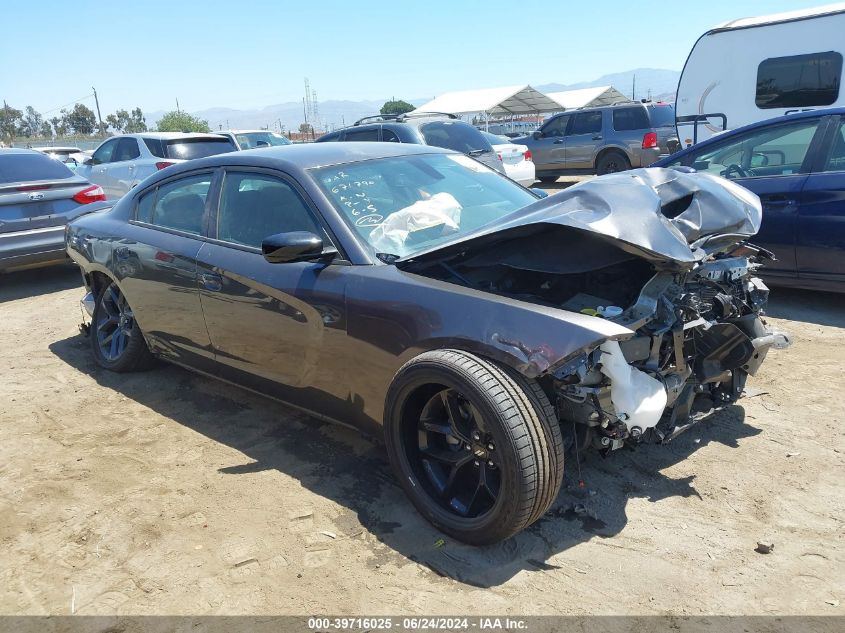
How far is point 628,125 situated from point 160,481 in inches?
538

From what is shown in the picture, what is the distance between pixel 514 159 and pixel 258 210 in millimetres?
8973

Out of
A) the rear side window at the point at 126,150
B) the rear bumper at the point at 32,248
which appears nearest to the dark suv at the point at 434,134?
the rear side window at the point at 126,150

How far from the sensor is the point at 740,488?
307 cm

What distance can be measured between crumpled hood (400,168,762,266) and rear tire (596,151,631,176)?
39.8 feet

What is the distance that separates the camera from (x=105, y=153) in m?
12.4

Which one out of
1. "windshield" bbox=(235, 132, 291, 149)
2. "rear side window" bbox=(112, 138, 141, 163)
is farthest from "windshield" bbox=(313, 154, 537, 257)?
"windshield" bbox=(235, 132, 291, 149)

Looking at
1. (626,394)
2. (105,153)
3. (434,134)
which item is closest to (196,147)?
(105,153)

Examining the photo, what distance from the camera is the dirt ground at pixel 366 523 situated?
8.23 feet

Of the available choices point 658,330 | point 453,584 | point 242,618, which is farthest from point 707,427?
point 242,618

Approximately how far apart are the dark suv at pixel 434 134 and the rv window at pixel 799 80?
425 centimetres

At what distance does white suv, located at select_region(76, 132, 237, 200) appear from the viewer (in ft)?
37.2

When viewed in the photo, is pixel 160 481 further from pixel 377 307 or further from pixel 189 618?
pixel 377 307

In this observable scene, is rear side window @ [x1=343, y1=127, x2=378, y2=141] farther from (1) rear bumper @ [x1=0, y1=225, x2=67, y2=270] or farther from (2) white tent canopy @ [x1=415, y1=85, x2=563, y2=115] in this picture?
(2) white tent canopy @ [x1=415, y1=85, x2=563, y2=115]

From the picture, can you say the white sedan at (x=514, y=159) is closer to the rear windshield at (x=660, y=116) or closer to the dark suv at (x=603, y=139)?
the dark suv at (x=603, y=139)
